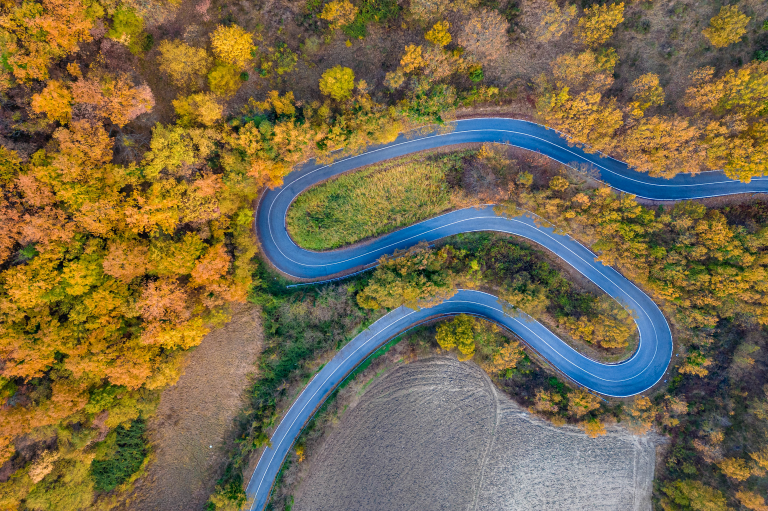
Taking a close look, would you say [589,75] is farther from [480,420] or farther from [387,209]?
[480,420]

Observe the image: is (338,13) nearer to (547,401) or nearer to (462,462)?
(547,401)

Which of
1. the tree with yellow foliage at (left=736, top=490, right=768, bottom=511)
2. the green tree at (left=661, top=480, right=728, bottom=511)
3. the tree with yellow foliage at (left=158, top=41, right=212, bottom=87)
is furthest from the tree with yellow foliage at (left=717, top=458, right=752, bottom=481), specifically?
the tree with yellow foliage at (left=158, top=41, right=212, bottom=87)

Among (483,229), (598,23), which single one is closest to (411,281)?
(483,229)

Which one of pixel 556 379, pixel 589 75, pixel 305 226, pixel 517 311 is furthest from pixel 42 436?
pixel 589 75

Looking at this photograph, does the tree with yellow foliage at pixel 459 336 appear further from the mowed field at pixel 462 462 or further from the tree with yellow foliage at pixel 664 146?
the tree with yellow foliage at pixel 664 146

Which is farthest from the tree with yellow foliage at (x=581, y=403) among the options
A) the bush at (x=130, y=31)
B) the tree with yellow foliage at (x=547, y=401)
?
the bush at (x=130, y=31)

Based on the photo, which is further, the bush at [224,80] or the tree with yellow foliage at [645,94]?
the tree with yellow foliage at [645,94]
